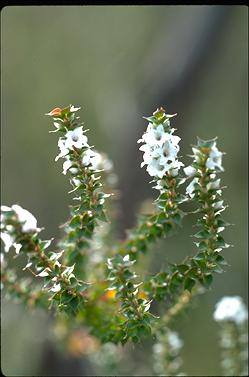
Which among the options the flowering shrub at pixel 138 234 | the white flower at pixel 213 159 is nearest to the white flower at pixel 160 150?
the flowering shrub at pixel 138 234

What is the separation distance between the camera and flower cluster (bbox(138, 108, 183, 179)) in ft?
6.91

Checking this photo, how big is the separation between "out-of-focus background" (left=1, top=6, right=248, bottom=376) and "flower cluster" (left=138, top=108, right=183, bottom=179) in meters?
1.99

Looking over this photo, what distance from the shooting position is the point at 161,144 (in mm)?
2092

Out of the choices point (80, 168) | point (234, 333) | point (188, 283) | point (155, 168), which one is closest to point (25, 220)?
point (80, 168)

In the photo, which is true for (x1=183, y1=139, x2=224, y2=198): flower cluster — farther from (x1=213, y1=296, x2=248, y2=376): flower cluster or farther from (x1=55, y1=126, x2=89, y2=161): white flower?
(x1=213, y1=296, x2=248, y2=376): flower cluster

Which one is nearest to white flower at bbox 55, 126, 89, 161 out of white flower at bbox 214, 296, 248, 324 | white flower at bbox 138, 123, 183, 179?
white flower at bbox 138, 123, 183, 179

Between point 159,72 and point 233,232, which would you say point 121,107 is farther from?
point 233,232

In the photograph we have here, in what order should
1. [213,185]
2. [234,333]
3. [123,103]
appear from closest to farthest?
[213,185]
[234,333]
[123,103]

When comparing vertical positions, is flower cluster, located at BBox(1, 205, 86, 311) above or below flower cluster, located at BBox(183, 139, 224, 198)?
below

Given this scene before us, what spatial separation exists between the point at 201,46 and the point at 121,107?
0.95 m

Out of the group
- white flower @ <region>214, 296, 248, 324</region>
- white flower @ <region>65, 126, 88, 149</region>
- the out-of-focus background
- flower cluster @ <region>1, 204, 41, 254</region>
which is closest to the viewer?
flower cluster @ <region>1, 204, 41, 254</region>

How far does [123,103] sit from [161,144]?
3.57 meters

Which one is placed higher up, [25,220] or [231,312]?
[25,220]

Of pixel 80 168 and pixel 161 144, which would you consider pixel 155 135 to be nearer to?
pixel 161 144
